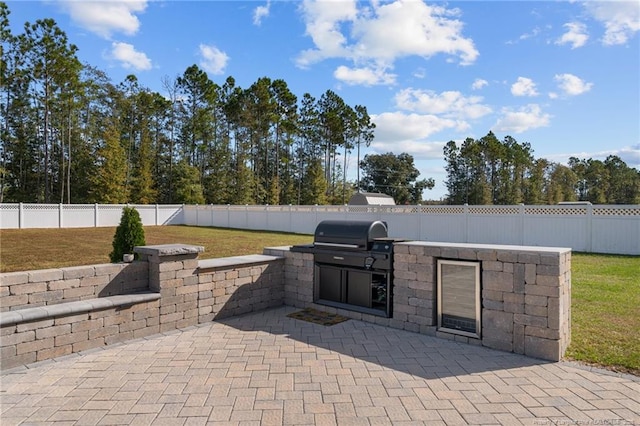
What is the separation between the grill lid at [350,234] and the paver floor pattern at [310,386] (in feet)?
4.00

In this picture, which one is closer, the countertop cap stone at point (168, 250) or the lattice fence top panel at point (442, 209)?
the countertop cap stone at point (168, 250)

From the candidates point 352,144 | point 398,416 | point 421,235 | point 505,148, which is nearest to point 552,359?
point 398,416

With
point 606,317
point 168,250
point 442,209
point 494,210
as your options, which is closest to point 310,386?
point 168,250

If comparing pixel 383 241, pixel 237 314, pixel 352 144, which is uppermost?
pixel 352 144

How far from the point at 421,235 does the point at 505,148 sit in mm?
32460

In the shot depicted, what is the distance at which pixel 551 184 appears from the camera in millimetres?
46594

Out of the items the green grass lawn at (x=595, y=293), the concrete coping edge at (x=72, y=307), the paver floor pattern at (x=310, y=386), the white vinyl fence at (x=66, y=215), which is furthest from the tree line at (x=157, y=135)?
the paver floor pattern at (x=310, y=386)

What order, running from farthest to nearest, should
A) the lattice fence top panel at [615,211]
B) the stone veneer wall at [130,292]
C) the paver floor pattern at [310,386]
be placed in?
the lattice fence top panel at [615,211] < the stone veneer wall at [130,292] < the paver floor pattern at [310,386]

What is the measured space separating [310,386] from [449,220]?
1235 centimetres

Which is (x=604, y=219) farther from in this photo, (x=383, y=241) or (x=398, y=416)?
(x=398, y=416)

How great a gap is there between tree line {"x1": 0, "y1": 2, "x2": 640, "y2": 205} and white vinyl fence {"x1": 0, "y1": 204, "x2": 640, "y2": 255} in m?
5.47

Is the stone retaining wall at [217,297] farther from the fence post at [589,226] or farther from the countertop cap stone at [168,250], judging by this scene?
the fence post at [589,226]

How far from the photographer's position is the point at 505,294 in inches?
145

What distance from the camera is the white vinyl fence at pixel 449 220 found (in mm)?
11234
